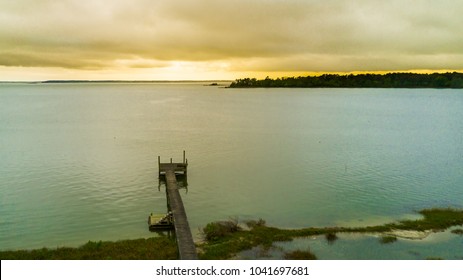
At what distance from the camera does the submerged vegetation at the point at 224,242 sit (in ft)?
68.5

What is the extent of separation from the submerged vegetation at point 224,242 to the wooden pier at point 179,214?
79 centimetres

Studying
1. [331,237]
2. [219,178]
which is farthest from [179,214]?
[219,178]

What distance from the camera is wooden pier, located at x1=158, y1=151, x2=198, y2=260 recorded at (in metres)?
19.8

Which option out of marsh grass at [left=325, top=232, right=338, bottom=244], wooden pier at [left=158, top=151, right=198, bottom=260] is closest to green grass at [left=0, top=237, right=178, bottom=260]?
wooden pier at [left=158, top=151, right=198, bottom=260]

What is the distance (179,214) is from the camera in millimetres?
24906

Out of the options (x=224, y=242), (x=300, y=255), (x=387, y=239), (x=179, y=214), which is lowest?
(x=387, y=239)

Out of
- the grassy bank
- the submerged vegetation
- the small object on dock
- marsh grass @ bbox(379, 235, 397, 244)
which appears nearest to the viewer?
the submerged vegetation

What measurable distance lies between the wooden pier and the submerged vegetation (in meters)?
0.79

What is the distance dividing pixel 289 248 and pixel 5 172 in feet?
104

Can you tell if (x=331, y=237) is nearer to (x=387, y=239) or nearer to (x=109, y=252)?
(x=387, y=239)

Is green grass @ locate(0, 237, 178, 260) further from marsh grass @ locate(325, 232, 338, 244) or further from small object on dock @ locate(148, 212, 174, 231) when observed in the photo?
marsh grass @ locate(325, 232, 338, 244)

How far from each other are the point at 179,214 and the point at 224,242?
400cm

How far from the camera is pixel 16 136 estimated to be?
6281 cm
